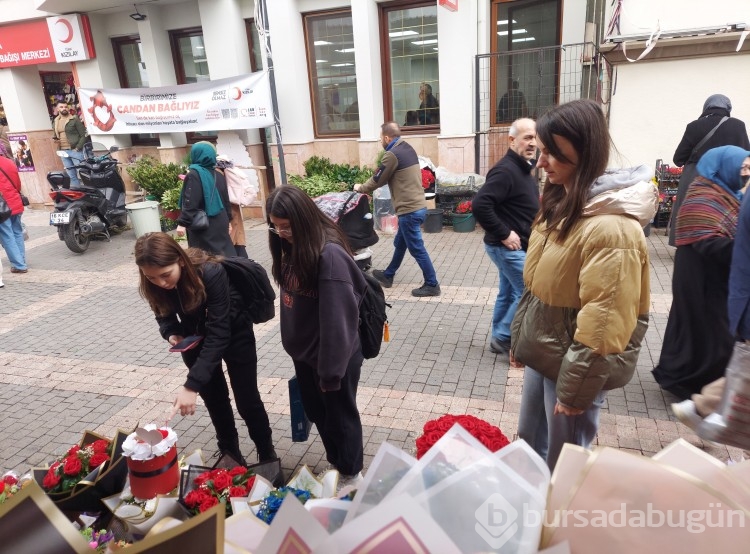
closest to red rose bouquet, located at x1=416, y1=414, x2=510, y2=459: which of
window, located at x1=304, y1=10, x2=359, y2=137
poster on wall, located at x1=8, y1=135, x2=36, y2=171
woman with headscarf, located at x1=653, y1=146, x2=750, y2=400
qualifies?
woman with headscarf, located at x1=653, y1=146, x2=750, y2=400

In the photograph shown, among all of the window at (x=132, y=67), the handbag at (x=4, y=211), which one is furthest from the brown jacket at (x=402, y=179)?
the window at (x=132, y=67)

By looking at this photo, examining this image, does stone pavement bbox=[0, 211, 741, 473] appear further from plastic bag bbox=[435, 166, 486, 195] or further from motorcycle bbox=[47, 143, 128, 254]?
plastic bag bbox=[435, 166, 486, 195]

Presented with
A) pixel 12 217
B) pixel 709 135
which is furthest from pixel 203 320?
pixel 12 217

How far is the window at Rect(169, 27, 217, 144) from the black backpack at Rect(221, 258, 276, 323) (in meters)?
9.31

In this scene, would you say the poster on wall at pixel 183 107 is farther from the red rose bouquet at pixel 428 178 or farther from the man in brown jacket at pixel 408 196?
the man in brown jacket at pixel 408 196

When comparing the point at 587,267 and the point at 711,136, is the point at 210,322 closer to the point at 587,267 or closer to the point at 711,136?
the point at 587,267

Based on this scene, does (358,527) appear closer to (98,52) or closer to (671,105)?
(671,105)

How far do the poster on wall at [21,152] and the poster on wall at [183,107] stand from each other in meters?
2.40

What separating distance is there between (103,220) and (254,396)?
784 cm

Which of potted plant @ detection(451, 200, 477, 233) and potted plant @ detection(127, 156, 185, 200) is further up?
potted plant @ detection(127, 156, 185, 200)

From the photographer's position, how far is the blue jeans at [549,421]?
2.22 metres

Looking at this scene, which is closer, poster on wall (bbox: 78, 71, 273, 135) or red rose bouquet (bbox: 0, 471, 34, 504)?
red rose bouquet (bbox: 0, 471, 34, 504)

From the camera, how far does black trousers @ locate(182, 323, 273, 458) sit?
114 inches

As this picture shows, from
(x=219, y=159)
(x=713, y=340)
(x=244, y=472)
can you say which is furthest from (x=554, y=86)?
(x=244, y=472)
